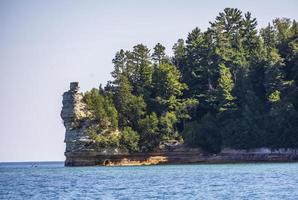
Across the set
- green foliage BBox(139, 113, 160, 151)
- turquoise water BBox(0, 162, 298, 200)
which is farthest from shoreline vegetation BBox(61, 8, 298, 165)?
turquoise water BBox(0, 162, 298, 200)

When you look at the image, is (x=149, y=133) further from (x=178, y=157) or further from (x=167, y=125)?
(x=178, y=157)

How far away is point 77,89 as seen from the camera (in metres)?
91.3

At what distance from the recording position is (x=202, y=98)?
9931 cm

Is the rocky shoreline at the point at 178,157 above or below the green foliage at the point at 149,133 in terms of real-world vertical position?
below

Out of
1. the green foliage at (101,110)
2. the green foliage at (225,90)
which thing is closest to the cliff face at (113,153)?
the green foliage at (101,110)

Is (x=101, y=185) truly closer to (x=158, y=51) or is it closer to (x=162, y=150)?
(x=162, y=150)

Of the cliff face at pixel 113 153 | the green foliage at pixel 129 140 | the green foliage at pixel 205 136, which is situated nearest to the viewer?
the cliff face at pixel 113 153

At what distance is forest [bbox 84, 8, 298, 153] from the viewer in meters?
89.8

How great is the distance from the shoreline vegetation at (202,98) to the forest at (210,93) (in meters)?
0.12

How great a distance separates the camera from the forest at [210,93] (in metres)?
89.8

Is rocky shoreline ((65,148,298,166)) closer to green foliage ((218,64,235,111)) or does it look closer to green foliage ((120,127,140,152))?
green foliage ((120,127,140,152))

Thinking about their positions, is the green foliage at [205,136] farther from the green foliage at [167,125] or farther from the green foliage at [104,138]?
the green foliage at [104,138]

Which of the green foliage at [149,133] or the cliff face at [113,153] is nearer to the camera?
the cliff face at [113,153]

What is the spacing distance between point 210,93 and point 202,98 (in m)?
2.21
